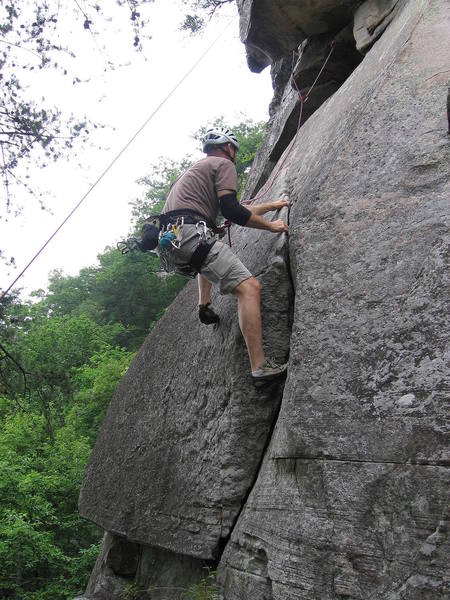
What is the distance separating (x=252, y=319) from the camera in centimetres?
396

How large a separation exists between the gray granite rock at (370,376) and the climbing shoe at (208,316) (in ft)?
3.21

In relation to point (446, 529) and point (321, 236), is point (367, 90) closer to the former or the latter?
point (321, 236)

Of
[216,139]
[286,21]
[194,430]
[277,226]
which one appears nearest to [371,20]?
[286,21]

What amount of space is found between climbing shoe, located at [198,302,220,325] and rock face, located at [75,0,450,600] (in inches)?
5.8

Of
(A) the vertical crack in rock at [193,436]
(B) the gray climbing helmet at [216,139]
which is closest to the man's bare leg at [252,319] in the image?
(A) the vertical crack in rock at [193,436]

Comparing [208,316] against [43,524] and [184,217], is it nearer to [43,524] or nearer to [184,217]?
[184,217]

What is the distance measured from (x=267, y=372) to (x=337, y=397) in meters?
0.84

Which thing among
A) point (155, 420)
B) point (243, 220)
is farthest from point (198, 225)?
point (155, 420)

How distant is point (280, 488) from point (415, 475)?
857mm

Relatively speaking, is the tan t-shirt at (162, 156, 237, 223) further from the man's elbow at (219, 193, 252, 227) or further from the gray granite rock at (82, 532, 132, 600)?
the gray granite rock at (82, 532, 132, 600)

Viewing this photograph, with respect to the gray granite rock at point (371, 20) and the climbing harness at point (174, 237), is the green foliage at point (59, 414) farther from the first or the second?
the gray granite rock at point (371, 20)

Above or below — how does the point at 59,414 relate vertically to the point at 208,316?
above

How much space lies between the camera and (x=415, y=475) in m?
2.65

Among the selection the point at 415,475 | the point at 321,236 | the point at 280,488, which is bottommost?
the point at 415,475
